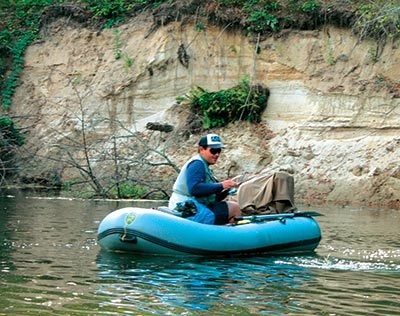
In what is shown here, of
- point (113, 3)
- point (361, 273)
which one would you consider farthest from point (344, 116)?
point (361, 273)

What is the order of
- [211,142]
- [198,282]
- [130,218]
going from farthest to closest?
[211,142]
[130,218]
[198,282]

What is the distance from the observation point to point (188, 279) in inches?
373

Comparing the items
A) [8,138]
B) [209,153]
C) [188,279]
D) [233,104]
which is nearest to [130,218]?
[209,153]

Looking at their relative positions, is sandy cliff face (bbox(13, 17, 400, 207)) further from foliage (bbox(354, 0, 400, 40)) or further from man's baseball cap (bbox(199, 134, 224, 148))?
man's baseball cap (bbox(199, 134, 224, 148))

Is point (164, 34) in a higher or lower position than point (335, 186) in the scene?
higher

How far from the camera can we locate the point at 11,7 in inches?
1108

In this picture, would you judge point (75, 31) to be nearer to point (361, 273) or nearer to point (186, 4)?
point (186, 4)

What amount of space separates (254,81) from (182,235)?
1281cm

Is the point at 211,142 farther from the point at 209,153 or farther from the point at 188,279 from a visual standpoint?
the point at 188,279

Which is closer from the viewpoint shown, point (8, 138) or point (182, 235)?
point (182, 235)

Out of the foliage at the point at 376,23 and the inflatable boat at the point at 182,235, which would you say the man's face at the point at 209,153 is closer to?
the inflatable boat at the point at 182,235

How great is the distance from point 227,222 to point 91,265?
2.19 meters

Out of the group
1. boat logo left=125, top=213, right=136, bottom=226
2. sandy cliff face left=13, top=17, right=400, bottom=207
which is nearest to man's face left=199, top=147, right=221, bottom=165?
boat logo left=125, top=213, right=136, bottom=226

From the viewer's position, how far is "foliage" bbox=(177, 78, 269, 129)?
2272 cm
